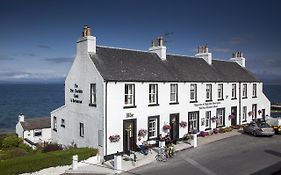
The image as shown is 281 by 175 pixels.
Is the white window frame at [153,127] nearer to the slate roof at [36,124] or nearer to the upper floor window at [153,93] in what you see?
the upper floor window at [153,93]

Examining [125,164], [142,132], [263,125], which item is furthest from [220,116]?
[125,164]

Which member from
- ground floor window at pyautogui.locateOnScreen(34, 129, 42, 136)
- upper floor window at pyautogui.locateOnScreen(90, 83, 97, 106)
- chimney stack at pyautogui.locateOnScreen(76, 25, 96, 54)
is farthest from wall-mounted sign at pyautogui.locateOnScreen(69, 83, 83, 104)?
ground floor window at pyautogui.locateOnScreen(34, 129, 42, 136)

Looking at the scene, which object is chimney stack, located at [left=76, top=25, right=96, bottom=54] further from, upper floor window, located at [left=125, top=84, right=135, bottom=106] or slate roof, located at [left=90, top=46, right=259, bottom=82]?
upper floor window, located at [left=125, top=84, right=135, bottom=106]

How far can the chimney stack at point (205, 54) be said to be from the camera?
33.4 m

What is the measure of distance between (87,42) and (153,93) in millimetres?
6898

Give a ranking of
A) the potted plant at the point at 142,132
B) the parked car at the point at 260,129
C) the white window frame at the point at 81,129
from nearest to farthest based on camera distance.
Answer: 1. the potted plant at the point at 142,132
2. the white window frame at the point at 81,129
3. the parked car at the point at 260,129

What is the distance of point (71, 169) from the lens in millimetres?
18688

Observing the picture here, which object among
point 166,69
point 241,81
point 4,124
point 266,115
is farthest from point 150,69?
point 4,124

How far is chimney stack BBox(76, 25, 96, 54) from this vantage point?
Answer: 22141 millimetres

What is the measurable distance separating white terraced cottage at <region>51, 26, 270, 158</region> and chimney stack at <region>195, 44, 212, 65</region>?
2.45ft

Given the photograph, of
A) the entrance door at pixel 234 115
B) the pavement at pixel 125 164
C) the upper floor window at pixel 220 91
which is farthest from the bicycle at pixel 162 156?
the entrance door at pixel 234 115

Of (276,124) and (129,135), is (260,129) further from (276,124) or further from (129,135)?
(129,135)

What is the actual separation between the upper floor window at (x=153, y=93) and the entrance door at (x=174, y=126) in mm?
2504

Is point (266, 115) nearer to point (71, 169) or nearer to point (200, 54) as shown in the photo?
point (200, 54)
